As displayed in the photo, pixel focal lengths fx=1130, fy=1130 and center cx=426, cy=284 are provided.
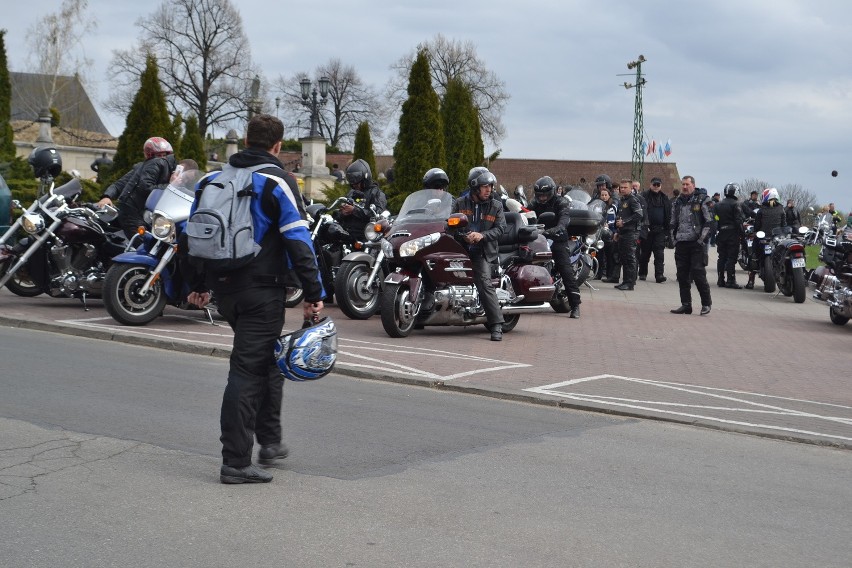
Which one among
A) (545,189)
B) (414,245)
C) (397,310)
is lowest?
(397,310)

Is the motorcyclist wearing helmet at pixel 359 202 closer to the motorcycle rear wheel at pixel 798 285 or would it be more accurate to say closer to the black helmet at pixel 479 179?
the black helmet at pixel 479 179

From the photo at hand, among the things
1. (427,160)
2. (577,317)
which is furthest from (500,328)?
(427,160)

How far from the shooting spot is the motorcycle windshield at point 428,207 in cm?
1246

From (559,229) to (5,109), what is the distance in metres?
23.1

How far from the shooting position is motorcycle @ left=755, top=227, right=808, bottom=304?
1889cm

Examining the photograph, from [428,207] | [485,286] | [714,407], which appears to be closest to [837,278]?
[485,286]

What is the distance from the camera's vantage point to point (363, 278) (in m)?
13.7

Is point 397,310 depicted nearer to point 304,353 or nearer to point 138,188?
point 138,188

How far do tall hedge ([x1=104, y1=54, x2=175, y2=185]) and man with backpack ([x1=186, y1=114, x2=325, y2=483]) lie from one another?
19.0 meters

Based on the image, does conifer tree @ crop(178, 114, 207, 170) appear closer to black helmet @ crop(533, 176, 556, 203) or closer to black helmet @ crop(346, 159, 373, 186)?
black helmet @ crop(346, 159, 373, 186)

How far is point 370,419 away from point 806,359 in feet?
21.4

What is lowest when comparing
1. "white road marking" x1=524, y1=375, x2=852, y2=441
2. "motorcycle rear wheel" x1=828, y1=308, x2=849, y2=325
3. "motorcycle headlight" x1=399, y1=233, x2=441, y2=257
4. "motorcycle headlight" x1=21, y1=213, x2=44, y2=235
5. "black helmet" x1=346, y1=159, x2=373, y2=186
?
"white road marking" x1=524, y1=375, x2=852, y2=441

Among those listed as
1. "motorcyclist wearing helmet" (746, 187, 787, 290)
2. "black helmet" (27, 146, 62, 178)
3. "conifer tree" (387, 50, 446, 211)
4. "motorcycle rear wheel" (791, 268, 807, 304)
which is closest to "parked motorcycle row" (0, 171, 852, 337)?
"black helmet" (27, 146, 62, 178)

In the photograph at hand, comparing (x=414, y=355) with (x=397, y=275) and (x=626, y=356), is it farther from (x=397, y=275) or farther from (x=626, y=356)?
(x=626, y=356)
